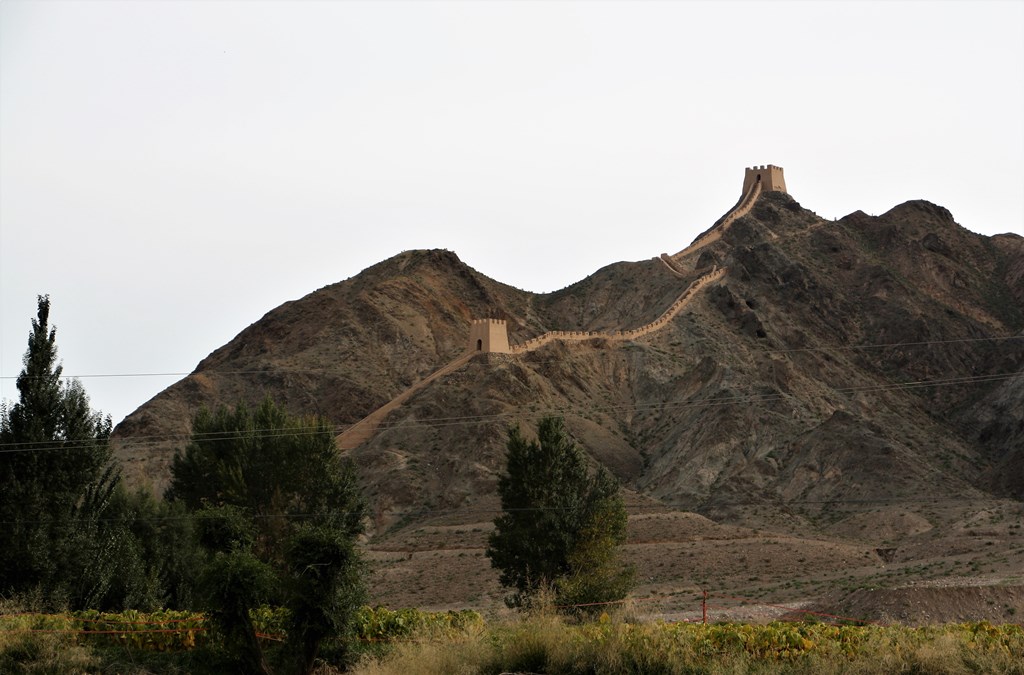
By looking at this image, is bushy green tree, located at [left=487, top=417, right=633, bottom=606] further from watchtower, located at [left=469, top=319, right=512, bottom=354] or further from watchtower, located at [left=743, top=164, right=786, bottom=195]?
watchtower, located at [left=743, top=164, right=786, bottom=195]

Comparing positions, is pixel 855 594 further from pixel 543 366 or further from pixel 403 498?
pixel 543 366

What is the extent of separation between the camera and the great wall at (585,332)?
8938cm

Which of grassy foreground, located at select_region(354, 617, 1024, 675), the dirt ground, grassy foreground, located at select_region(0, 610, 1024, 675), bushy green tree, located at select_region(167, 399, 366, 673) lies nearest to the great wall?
the dirt ground

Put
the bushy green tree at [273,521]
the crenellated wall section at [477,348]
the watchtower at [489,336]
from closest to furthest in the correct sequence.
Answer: the bushy green tree at [273,521]
the crenellated wall section at [477,348]
the watchtower at [489,336]

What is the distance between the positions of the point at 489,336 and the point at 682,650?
222 feet

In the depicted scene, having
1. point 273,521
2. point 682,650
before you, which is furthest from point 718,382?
point 682,650

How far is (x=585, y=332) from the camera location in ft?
340

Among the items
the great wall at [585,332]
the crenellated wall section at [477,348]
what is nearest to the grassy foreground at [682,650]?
the great wall at [585,332]

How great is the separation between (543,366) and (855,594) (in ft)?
182

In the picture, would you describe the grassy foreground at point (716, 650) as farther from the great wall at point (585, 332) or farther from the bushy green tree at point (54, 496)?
the great wall at point (585, 332)

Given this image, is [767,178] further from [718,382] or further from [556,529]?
[556,529]

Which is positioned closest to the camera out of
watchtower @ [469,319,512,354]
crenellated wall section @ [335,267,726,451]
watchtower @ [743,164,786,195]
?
crenellated wall section @ [335,267,726,451]

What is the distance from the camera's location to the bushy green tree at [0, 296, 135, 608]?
1475 inches

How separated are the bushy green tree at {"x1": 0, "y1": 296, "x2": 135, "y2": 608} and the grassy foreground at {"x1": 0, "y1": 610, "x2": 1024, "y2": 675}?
28.5ft
